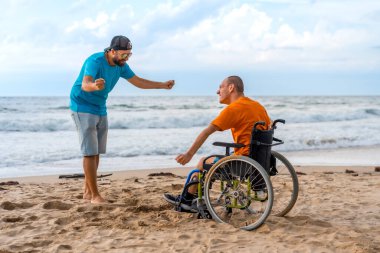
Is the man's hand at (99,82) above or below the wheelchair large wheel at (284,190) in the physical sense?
above

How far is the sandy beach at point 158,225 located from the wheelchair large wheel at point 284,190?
0.12m

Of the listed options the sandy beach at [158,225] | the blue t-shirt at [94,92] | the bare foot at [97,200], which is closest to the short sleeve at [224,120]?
the sandy beach at [158,225]

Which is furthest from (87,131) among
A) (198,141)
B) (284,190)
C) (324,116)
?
(324,116)

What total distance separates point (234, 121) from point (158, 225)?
1047mm

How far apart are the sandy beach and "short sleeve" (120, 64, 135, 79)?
4.17 ft

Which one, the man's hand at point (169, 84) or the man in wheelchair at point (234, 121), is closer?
the man in wheelchair at point (234, 121)

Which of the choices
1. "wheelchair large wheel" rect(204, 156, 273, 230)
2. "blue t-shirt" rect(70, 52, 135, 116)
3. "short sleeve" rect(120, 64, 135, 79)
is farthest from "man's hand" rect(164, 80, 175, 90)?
"wheelchair large wheel" rect(204, 156, 273, 230)

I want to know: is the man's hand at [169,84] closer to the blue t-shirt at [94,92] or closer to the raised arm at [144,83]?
the raised arm at [144,83]

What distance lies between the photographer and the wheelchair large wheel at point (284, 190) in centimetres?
423

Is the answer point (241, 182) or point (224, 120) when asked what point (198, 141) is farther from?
point (241, 182)

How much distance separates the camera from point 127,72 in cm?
513

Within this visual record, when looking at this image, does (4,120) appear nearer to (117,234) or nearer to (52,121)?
(52,121)

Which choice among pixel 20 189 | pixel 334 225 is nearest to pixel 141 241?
pixel 334 225

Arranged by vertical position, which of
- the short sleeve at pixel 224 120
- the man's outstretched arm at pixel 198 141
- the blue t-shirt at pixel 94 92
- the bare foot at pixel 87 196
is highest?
the blue t-shirt at pixel 94 92
